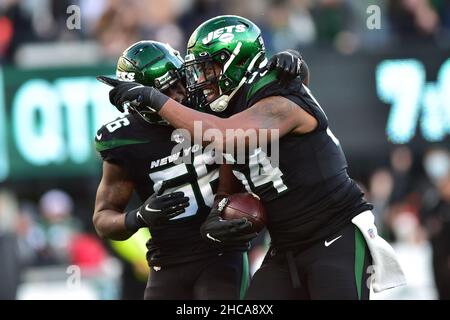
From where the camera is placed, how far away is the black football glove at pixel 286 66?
502cm

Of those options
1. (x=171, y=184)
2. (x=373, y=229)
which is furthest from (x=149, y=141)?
(x=373, y=229)

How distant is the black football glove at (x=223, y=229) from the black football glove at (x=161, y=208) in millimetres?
170

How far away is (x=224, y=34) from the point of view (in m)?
5.24

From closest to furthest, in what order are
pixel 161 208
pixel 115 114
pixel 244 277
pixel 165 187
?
pixel 161 208, pixel 165 187, pixel 244 277, pixel 115 114

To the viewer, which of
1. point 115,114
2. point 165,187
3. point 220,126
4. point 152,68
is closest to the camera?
point 220,126

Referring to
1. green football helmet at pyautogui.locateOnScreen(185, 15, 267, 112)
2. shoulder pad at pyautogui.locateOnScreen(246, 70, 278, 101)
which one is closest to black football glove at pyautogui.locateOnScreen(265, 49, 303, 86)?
shoulder pad at pyautogui.locateOnScreen(246, 70, 278, 101)

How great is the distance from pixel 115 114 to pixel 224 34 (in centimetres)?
463

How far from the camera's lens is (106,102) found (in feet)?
32.1

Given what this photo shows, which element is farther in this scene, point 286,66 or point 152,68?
point 152,68

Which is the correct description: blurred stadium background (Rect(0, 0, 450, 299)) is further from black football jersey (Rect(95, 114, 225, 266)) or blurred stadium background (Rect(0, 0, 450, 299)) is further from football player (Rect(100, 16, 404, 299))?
football player (Rect(100, 16, 404, 299))

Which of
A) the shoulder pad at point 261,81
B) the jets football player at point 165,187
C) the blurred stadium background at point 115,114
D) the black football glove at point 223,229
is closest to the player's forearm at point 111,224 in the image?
the jets football player at point 165,187

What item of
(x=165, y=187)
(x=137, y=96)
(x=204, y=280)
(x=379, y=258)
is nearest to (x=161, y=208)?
(x=165, y=187)

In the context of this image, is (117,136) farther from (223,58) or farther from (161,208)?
(223,58)

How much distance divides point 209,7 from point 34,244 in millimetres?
2925
